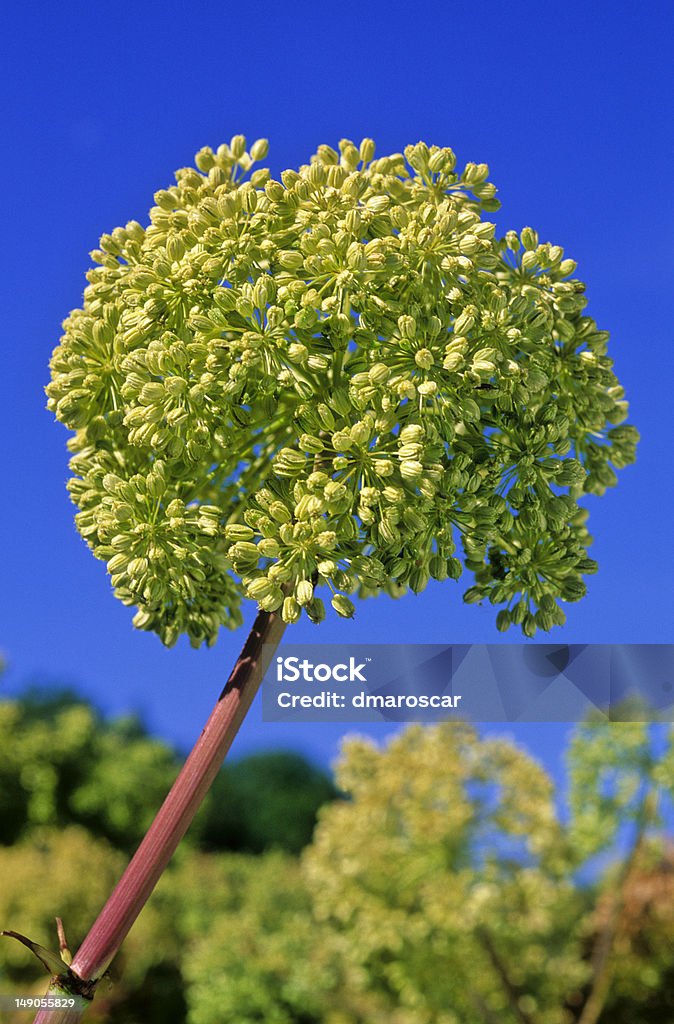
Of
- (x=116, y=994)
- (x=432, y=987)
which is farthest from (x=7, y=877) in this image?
(x=432, y=987)

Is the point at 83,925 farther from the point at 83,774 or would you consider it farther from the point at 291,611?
the point at 291,611

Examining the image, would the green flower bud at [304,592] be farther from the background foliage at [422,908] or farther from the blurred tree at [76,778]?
the blurred tree at [76,778]

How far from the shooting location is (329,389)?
5.08 feet

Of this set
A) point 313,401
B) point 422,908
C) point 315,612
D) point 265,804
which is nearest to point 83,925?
point 422,908

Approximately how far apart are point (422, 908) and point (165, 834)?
14.2 feet

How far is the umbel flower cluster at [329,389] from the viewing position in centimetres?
148

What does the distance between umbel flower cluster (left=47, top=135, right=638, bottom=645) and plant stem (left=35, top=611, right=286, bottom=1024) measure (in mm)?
190

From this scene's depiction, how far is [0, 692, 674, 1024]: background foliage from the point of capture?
5020mm

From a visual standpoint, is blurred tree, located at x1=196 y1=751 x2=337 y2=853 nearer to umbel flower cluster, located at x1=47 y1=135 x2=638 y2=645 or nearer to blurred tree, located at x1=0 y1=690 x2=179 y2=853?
blurred tree, located at x1=0 y1=690 x2=179 y2=853

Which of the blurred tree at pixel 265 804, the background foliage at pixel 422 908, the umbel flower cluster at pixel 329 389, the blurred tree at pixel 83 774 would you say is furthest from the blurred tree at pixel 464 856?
the blurred tree at pixel 265 804

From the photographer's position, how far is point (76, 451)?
1866 millimetres

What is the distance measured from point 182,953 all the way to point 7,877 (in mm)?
1860

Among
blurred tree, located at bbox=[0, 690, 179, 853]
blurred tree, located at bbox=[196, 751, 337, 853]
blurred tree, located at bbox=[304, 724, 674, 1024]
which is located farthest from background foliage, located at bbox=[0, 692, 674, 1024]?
blurred tree, located at bbox=[196, 751, 337, 853]

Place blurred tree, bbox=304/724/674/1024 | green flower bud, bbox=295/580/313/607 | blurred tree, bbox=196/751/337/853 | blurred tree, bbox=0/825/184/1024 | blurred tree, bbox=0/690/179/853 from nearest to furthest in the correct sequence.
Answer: green flower bud, bbox=295/580/313/607 → blurred tree, bbox=304/724/674/1024 → blurred tree, bbox=0/825/184/1024 → blurred tree, bbox=0/690/179/853 → blurred tree, bbox=196/751/337/853
